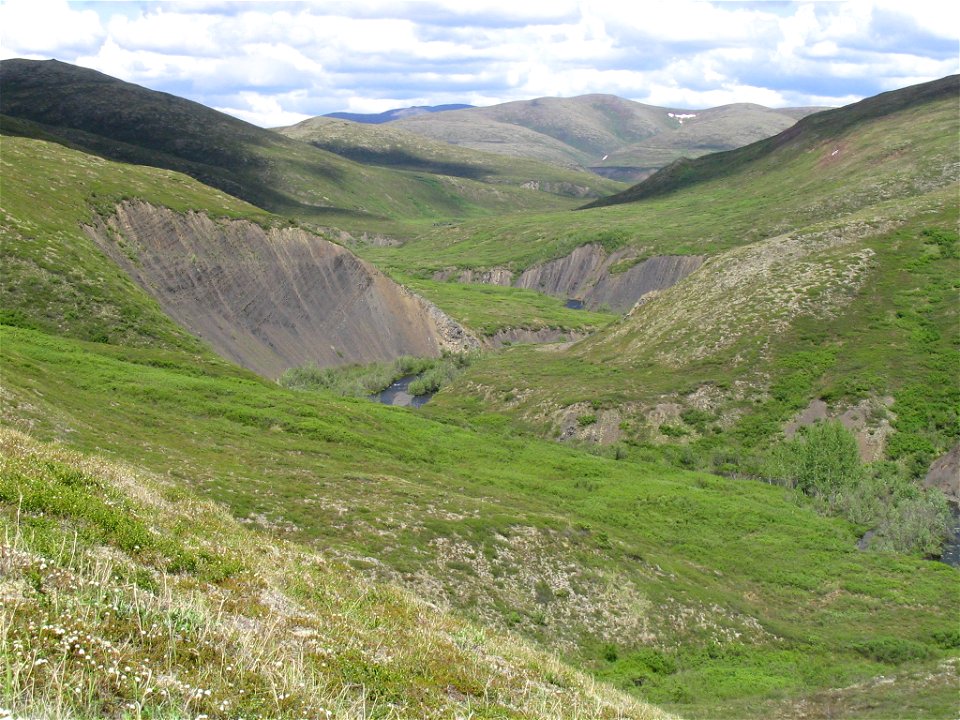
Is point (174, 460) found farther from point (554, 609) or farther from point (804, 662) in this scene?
point (804, 662)

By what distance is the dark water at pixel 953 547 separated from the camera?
145ft

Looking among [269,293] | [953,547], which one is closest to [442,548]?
[953,547]

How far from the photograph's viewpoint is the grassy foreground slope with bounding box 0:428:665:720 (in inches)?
343

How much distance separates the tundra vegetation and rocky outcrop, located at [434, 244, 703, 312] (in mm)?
48394

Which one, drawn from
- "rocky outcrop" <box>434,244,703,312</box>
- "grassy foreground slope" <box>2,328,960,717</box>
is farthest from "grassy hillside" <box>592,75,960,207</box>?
"grassy foreground slope" <box>2,328,960,717</box>

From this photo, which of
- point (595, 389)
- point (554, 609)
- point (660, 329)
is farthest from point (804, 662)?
point (660, 329)

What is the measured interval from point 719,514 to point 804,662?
1696 centimetres

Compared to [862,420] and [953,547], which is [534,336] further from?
[953,547]

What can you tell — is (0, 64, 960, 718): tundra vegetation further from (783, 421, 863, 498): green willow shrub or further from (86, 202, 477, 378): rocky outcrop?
(86, 202, 477, 378): rocky outcrop

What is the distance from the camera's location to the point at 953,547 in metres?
45.6

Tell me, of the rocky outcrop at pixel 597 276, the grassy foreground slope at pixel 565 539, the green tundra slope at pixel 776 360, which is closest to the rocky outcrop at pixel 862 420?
the green tundra slope at pixel 776 360

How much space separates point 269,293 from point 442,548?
59.4m

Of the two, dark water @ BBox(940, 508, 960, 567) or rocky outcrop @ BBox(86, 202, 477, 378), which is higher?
rocky outcrop @ BBox(86, 202, 477, 378)

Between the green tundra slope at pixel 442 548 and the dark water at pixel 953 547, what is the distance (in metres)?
3.58
